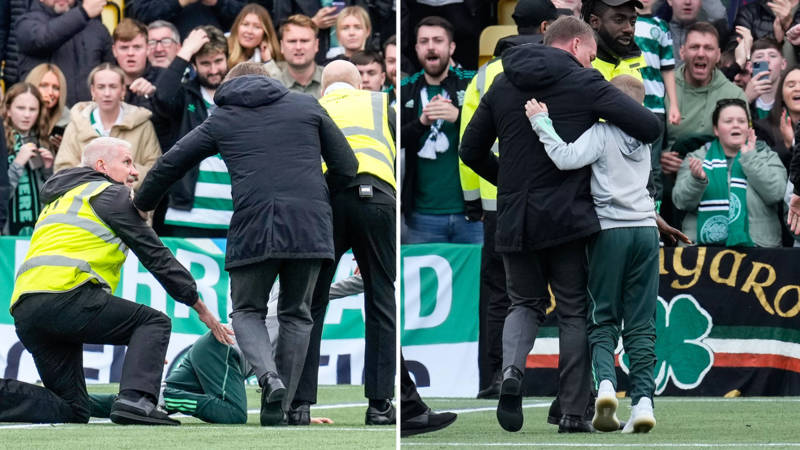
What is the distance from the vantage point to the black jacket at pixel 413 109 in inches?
267

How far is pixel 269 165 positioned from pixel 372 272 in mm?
620

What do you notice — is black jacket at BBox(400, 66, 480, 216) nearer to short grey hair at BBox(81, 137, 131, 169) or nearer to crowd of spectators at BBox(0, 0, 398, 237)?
short grey hair at BBox(81, 137, 131, 169)

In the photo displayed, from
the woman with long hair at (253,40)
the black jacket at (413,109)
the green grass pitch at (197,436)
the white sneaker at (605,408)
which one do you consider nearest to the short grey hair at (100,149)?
the green grass pitch at (197,436)

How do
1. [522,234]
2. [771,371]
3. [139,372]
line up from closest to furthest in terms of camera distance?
[522,234] → [139,372] → [771,371]

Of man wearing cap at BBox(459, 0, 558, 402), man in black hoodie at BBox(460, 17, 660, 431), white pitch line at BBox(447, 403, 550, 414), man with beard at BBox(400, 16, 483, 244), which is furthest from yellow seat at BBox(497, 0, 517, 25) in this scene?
white pitch line at BBox(447, 403, 550, 414)

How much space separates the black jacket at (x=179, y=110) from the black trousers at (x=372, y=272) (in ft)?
10.0

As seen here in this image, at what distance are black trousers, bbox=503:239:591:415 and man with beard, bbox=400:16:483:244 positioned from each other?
1242 millimetres

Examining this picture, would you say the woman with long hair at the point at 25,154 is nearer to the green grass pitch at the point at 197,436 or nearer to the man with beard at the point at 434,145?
the man with beard at the point at 434,145

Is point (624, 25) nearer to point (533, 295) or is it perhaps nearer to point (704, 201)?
point (533, 295)

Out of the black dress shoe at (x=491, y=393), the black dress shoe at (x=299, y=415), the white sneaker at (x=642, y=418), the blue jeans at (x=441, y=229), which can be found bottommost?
the black dress shoe at (x=491, y=393)

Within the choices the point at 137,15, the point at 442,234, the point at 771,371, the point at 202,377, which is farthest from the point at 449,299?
the point at 137,15

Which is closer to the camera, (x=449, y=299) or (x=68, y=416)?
(x=68, y=416)

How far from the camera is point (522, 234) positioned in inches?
209

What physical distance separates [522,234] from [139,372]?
5.24 ft
